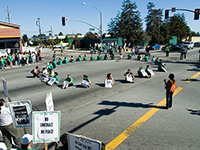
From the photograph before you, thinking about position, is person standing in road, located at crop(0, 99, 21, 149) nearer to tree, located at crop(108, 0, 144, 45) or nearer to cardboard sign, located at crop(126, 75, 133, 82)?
cardboard sign, located at crop(126, 75, 133, 82)

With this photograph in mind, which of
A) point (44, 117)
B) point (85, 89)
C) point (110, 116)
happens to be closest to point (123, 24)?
point (85, 89)

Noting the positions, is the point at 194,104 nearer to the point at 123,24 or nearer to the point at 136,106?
the point at 136,106

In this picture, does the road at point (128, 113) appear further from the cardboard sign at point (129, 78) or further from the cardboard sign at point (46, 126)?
the cardboard sign at point (46, 126)

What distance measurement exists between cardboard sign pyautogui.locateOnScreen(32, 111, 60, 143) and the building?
2818 centimetres

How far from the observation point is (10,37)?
28.5 meters

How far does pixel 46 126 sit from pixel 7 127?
1.75 meters

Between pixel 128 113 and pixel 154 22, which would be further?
pixel 154 22

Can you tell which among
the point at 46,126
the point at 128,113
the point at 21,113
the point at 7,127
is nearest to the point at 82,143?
the point at 46,126

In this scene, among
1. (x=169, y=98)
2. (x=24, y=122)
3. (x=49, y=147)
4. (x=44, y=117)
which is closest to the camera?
(x=44, y=117)

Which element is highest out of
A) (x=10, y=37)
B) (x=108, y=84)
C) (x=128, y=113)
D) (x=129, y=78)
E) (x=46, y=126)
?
(x=10, y=37)

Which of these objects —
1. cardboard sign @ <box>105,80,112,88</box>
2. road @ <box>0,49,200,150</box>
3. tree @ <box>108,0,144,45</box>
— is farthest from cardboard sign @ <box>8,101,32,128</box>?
tree @ <box>108,0,144,45</box>

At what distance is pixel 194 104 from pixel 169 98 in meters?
1.62

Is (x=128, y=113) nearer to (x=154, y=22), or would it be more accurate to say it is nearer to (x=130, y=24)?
(x=130, y=24)

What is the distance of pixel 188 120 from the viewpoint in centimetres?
687
